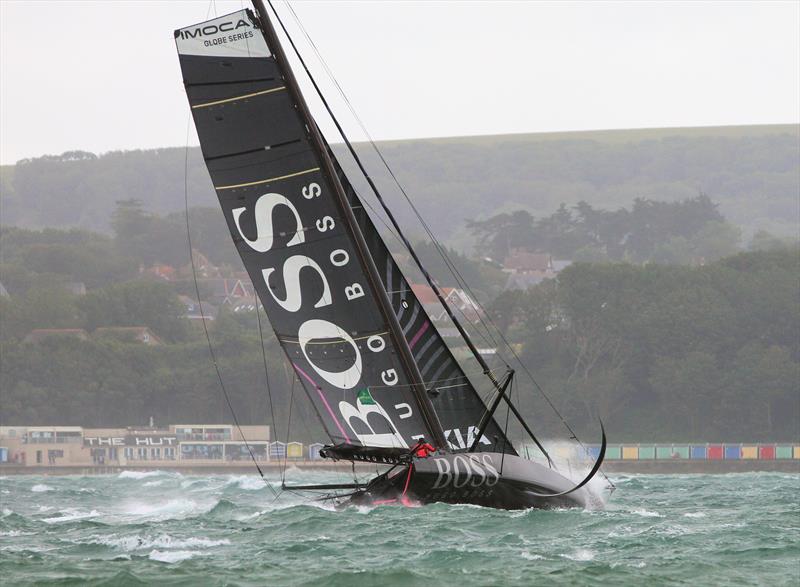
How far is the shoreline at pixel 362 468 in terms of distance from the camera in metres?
77.9

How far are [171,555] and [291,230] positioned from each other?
5757 mm

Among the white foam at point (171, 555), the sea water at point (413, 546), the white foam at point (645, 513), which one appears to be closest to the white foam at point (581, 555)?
the sea water at point (413, 546)

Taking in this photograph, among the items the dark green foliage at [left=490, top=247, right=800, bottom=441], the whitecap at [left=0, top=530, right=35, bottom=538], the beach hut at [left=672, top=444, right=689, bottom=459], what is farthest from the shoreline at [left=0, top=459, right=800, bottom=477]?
the whitecap at [left=0, top=530, right=35, bottom=538]

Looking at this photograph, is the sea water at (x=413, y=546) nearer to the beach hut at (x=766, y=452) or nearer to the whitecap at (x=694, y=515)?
the whitecap at (x=694, y=515)

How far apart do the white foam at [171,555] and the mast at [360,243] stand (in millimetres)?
4966

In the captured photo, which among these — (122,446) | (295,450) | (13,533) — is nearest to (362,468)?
(295,450)

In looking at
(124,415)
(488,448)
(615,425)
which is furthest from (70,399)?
(488,448)

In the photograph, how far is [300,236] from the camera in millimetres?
21797

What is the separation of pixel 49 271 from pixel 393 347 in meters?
127

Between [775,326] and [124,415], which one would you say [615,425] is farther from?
[124,415]

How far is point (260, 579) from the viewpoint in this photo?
1565 centimetres

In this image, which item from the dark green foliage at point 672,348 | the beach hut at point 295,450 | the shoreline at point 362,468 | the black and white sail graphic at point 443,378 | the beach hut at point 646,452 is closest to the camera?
the black and white sail graphic at point 443,378

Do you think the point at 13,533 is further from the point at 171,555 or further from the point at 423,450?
the point at 423,450

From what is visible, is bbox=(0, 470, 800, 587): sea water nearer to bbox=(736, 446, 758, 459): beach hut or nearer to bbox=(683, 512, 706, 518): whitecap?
bbox=(683, 512, 706, 518): whitecap
